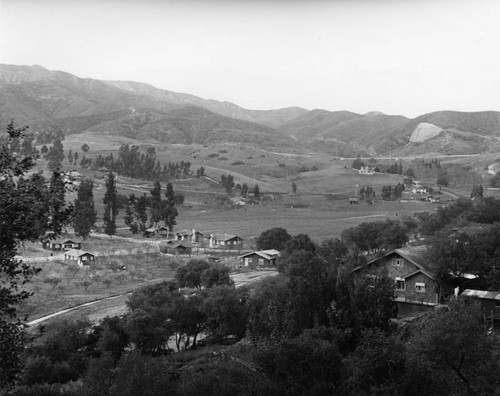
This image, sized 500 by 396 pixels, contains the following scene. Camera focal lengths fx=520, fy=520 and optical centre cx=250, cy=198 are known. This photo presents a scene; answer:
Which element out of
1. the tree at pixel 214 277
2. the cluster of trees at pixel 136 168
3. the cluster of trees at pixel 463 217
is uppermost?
the cluster of trees at pixel 136 168

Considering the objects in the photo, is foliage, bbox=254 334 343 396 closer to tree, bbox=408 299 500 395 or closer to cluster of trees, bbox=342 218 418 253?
tree, bbox=408 299 500 395

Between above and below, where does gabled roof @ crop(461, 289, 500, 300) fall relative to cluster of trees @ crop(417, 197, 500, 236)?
below

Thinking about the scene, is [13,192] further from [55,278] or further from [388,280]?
[55,278]

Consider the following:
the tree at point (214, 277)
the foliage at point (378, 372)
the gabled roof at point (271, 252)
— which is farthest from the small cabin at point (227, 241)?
the foliage at point (378, 372)

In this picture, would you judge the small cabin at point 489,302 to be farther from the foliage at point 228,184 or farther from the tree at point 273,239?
the foliage at point 228,184

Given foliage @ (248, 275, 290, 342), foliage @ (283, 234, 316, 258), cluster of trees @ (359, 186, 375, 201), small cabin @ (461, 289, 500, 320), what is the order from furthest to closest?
cluster of trees @ (359, 186, 375, 201)
foliage @ (283, 234, 316, 258)
small cabin @ (461, 289, 500, 320)
foliage @ (248, 275, 290, 342)

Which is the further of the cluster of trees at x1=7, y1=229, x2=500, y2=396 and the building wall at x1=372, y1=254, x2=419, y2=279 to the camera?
the building wall at x1=372, y1=254, x2=419, y2=279

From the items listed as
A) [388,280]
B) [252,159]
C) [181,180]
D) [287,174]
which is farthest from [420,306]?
[252,159]

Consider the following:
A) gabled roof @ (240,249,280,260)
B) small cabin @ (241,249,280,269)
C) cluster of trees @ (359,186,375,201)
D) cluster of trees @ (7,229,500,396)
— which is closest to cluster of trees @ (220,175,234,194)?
cluster of trees @ (359,186,375,201)

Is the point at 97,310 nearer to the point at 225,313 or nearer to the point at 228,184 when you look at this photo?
the point at 225,313

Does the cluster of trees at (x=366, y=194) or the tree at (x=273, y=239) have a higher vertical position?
the cluster of trees at (x=366, y=194)
